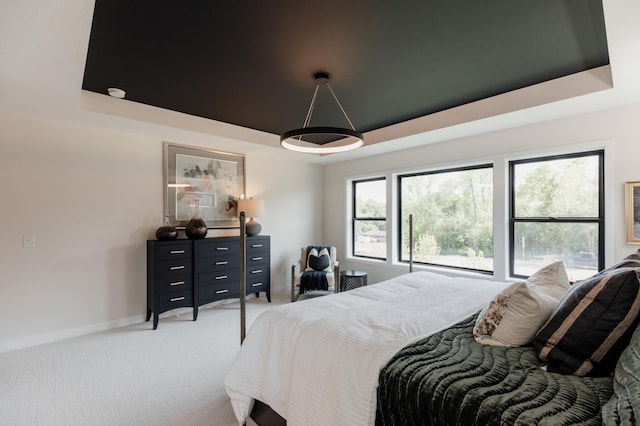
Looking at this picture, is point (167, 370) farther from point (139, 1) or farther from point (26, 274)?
point (139, 1)

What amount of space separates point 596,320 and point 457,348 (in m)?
0.54

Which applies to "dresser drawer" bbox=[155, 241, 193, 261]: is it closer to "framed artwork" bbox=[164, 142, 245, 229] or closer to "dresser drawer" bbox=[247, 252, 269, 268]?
"framed artwork" bbox=[164, 142, 245, 229]

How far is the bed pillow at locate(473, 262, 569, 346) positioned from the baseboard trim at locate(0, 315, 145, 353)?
3987mm

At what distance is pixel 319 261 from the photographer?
15.9ft

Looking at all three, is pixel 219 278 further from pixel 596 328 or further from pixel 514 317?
pixel 596 328

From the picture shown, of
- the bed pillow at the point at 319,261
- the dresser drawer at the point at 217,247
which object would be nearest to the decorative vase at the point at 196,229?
the dresser drawer at the point at 217,247

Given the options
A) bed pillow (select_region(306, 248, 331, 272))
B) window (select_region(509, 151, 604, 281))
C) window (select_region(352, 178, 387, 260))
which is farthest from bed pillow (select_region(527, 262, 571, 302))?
window (select_region(352, 178, 387, 260))

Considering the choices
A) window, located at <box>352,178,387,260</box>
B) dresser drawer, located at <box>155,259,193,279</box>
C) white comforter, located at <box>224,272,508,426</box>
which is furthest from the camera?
window, located at <box>352,178,387,260</box>

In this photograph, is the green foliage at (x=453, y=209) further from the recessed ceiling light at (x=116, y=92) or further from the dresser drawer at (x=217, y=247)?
the recessed ceiling light at (x=116, y=92)

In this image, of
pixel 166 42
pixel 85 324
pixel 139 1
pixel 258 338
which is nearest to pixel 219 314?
pixel 85 324

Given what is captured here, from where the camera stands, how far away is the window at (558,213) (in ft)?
10.6

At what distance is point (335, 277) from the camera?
4.61 metres

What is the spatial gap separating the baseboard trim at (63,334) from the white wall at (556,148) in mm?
3524

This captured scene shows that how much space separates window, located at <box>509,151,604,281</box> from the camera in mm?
3225
